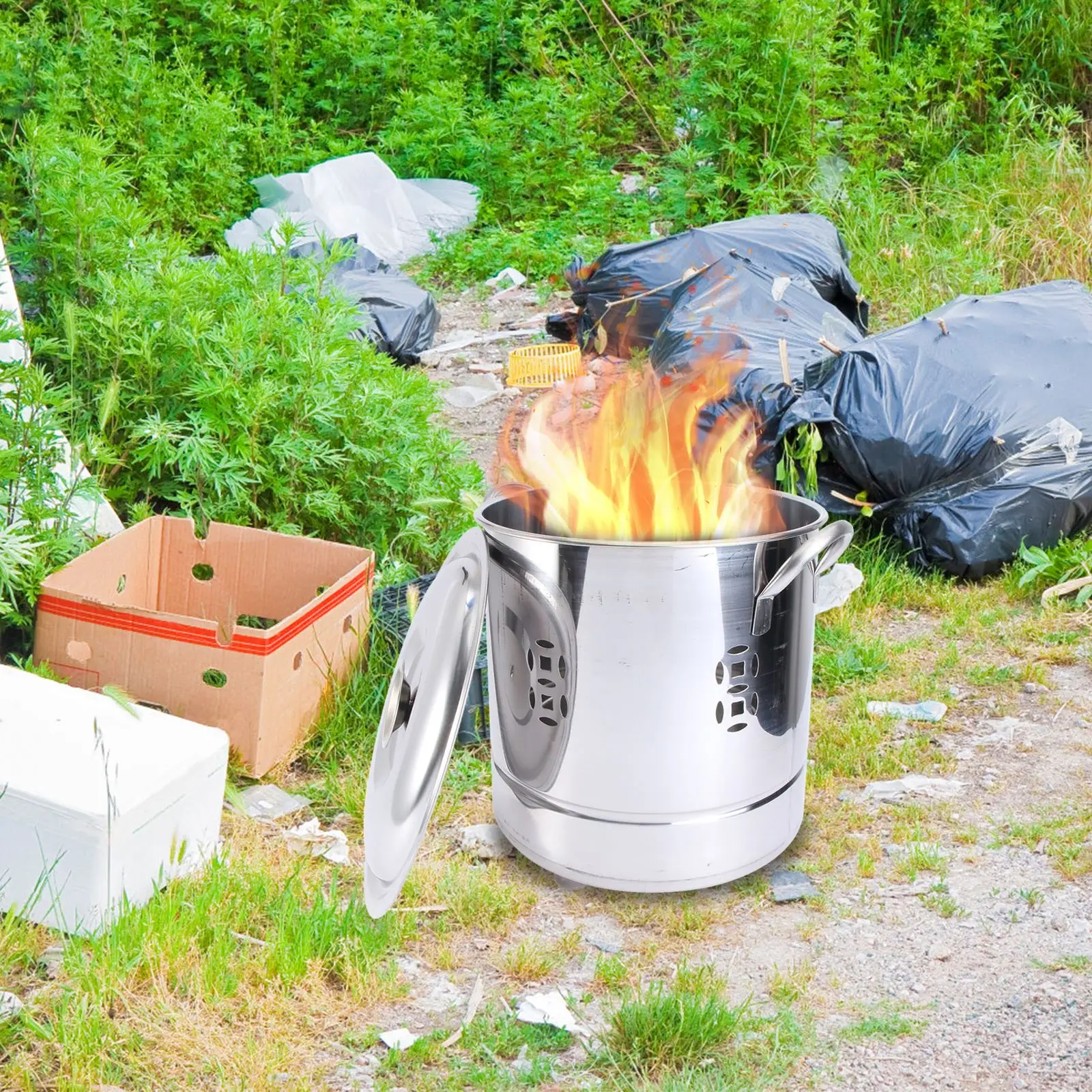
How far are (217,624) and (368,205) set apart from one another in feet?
13.9

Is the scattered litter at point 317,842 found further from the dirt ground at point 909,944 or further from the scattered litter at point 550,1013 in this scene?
the scattered litter at point 550,1013

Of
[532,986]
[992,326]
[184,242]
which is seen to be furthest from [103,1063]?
[992,326]

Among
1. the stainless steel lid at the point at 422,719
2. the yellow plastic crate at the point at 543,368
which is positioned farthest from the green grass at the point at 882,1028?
the yellow plastic crate at the point at 543,368

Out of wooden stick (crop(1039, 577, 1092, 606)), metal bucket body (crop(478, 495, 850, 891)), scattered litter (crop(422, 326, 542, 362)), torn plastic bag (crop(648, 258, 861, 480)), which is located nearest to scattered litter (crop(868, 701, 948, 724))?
wooden stick (crop(1039, 577, 1092, 606))

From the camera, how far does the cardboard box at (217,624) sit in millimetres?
2525

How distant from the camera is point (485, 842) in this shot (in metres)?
2.45

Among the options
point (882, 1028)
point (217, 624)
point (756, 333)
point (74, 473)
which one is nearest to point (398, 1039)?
point (882, 1028)

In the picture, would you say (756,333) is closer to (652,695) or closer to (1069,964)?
(652,695)

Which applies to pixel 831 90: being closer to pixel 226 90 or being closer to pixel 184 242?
pixel 226 90

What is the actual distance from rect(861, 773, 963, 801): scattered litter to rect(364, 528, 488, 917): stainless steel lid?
968mm

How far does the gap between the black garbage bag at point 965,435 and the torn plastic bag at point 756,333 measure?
0.12m

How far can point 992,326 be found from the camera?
362 cm

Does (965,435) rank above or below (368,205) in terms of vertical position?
below

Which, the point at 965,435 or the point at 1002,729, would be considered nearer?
the point at 1002,729
